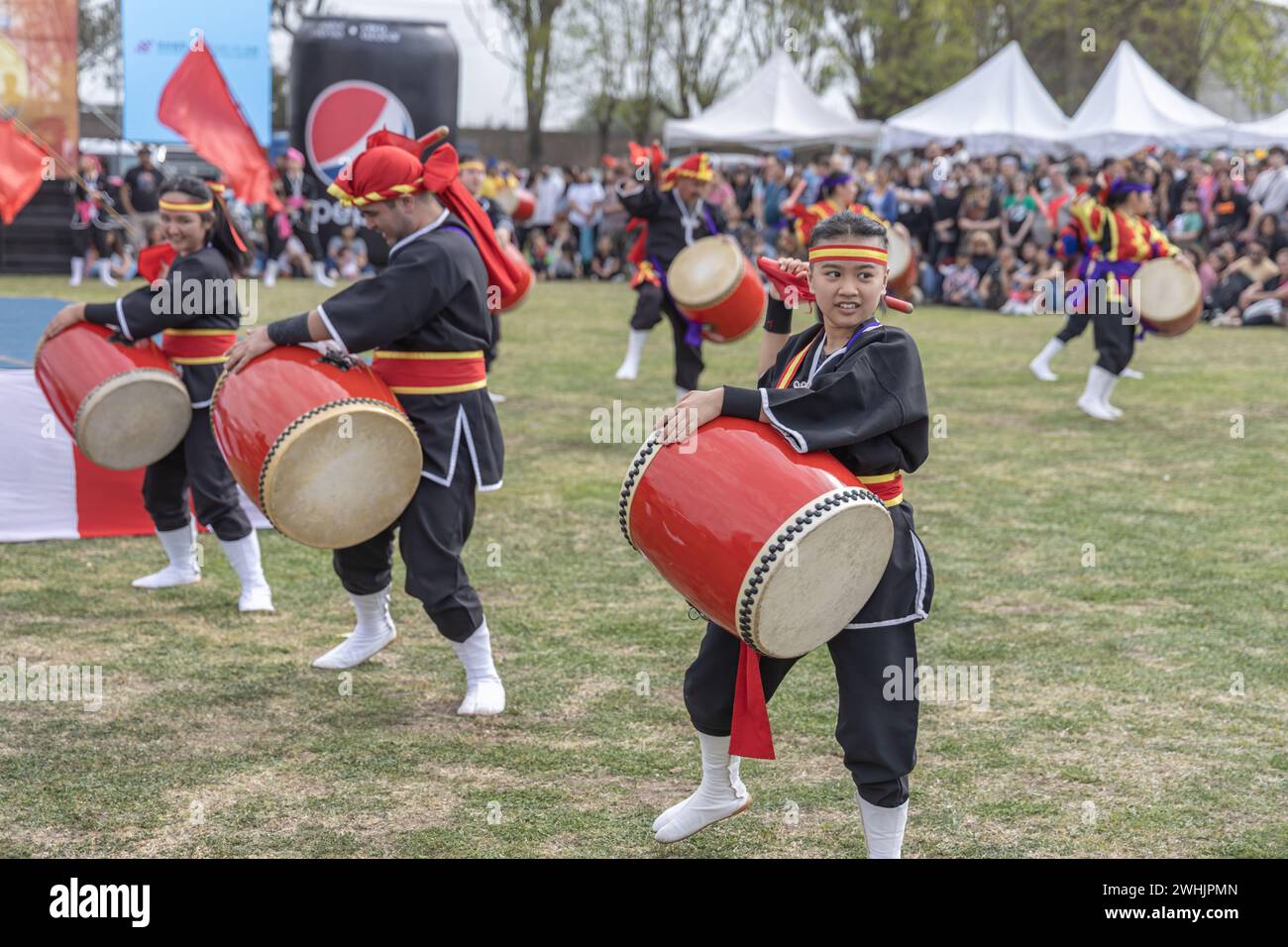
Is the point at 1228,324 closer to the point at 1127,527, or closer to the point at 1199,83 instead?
the point at 1127,527

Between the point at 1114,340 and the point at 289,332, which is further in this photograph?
the point at 1114,340

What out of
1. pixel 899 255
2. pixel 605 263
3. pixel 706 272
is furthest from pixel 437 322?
pixel 605 263

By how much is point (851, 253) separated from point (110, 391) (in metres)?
2.84

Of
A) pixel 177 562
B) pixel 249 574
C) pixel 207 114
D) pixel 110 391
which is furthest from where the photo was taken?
pixel 207 114

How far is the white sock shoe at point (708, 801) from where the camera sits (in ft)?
11.3

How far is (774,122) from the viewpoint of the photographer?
23.3 metres

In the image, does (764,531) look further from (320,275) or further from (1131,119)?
(1131,119)

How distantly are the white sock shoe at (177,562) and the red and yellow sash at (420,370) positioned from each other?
5.74 feet

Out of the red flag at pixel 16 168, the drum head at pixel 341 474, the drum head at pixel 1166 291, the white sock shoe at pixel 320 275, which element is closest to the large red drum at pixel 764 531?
the drum head at pixel 341 474

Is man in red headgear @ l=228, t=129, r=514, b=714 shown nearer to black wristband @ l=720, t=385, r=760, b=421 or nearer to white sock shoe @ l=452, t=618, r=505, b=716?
Answer: white sock shoe @ l=452, t=618, r=505, b=716

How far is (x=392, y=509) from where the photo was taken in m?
4.12

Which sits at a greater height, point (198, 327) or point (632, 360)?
point (198, 327)

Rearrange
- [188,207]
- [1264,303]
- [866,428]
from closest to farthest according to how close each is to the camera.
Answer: [866,428] < [188,207] < [1264,303]
